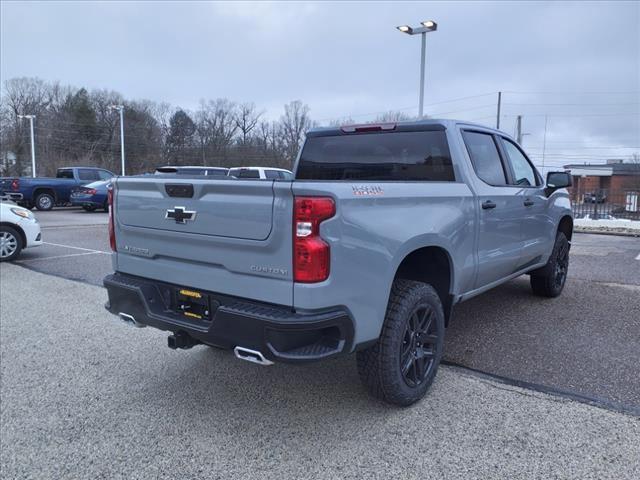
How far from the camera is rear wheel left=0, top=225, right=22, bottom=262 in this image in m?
8.77

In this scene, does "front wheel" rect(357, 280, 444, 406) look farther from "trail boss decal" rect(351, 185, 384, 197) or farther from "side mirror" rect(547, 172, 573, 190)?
"side mirror" rect(547, 172, 573, 190)

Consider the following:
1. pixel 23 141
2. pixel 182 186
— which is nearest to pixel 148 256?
pixel 182 186

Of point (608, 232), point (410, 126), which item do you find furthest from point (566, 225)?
point (608, 232)

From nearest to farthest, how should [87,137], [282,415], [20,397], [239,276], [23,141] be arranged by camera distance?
[239,276], [282,415], [20,397], [23,141], [87,137]

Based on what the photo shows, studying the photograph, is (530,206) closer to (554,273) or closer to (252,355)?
(554,273)

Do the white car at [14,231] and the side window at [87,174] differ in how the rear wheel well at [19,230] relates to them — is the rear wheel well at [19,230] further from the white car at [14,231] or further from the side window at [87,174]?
the side window at [87,174]

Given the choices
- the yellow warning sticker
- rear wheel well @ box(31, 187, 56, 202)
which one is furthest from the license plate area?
rear wheel well @ box(31, 187, 56, 202)

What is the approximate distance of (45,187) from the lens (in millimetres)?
20922

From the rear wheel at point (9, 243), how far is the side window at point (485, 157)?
8166mm

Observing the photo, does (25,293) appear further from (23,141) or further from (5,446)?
(23,141)

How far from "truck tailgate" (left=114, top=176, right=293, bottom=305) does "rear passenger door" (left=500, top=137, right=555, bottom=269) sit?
3011 millimetres

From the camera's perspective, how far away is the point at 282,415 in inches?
128

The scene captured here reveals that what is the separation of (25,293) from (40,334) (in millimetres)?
2018

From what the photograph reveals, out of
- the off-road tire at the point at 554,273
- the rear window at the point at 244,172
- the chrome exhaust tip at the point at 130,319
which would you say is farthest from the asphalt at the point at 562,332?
the rear window at the point at 244,172
